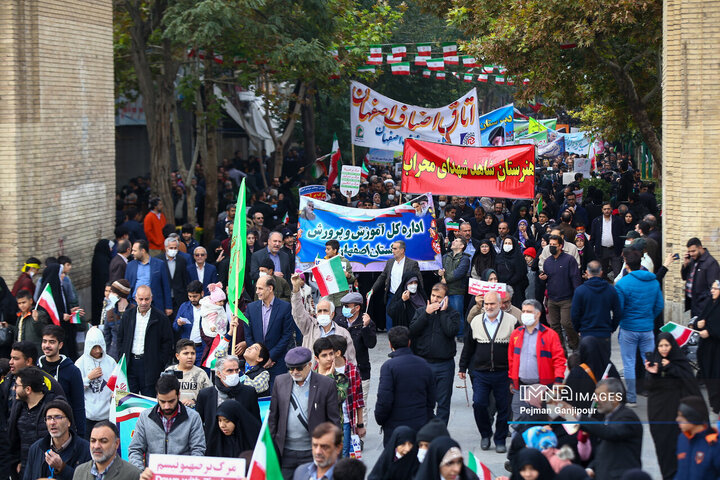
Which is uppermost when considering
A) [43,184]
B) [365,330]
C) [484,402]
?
[43,184]

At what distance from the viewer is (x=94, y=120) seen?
17219 millimetres

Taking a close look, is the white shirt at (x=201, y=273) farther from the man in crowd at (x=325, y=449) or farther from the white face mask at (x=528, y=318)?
the man in crowd at (x=325, y=449)

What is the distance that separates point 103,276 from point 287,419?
8613mm

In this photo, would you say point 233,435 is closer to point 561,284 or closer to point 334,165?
point 561,284

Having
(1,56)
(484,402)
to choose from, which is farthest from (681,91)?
(1,56)

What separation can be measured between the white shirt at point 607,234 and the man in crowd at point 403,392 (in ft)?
28.7

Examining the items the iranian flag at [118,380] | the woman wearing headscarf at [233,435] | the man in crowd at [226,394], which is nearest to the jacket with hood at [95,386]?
the iranian flag at [118,380]

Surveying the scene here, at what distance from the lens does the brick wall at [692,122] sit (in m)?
14.0

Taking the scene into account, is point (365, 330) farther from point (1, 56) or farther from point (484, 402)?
point (1, 56)

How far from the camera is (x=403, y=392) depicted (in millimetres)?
8703

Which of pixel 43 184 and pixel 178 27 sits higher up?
pixel 178 27

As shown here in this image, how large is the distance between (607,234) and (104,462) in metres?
11.4

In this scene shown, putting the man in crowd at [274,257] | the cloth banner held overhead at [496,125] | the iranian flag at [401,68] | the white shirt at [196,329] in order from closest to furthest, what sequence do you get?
the white shirt at [196,329]
the man in crowd at [274,257]
the iranian flag at [401,68]
the cloth banner held overhead at [496,125]

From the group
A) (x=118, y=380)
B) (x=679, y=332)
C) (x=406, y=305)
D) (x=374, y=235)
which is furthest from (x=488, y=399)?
(x=374, y=235)
